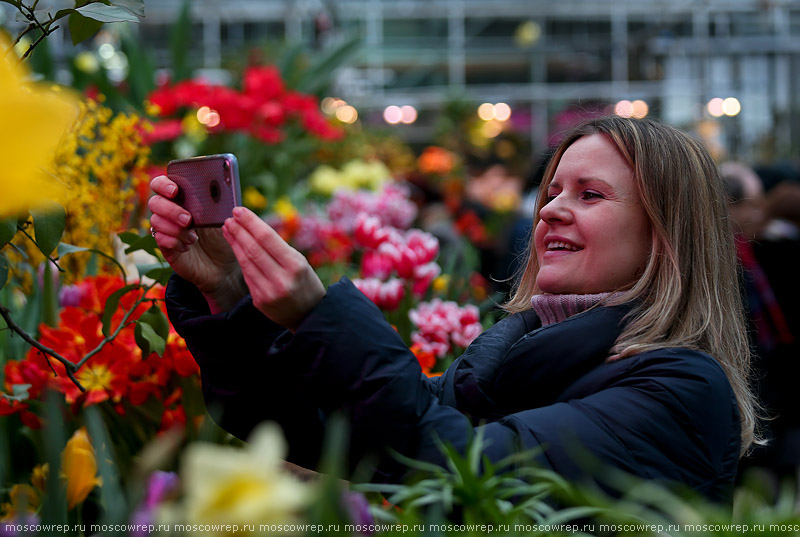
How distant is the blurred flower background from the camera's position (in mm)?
519

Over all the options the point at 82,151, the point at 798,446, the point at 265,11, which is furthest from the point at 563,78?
the point at 82,151

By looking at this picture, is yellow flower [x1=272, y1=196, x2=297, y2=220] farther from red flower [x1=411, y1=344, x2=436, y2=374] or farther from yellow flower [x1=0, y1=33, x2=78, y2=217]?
yellow flower [x1=0, y1=33, x2=78, y2=217]

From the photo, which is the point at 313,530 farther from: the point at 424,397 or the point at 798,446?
the point at 798,446

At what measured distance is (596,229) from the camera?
1.30m

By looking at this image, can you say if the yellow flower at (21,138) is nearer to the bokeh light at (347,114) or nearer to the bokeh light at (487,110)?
the bokeh light at (347,114)

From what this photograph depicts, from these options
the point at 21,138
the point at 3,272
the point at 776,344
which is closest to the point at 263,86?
the point at 776,344

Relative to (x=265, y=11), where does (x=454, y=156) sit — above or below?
below

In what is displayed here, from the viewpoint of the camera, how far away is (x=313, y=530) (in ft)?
1.72

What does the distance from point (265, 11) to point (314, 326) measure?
1777 cm

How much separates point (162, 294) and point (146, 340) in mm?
257

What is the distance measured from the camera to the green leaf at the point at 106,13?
1.06 metres

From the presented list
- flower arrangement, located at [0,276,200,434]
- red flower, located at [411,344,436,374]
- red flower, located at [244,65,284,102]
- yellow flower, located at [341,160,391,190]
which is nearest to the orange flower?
yellow flower, located at [341,160,391,190]

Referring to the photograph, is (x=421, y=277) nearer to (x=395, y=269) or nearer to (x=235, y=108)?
(x=395, y=269)

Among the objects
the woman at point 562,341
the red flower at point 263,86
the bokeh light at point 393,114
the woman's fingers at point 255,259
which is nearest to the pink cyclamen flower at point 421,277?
the woman at point 562,341
